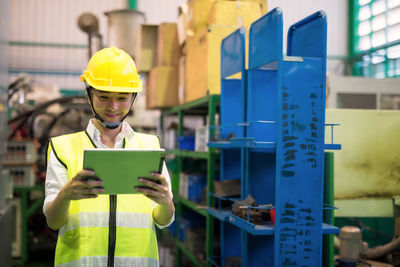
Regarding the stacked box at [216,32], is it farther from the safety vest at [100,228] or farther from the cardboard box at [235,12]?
the safety vest at [100,228]

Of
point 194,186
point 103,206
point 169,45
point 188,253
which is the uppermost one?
point 169,45

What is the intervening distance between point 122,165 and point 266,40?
1.67 metres

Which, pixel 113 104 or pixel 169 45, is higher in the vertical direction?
pixel 169 45

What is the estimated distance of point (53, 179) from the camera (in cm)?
197

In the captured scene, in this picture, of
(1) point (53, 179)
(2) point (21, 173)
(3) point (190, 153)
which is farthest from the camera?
(2) point (21, 173)

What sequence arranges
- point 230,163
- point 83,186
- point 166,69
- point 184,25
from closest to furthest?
point 83,186 < point 230,163 < point 184,25 < point 166,69

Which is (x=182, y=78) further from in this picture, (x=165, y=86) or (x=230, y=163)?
(x=230, y=163)

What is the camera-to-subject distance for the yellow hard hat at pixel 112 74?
6.73ft

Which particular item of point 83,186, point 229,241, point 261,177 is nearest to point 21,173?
point 229,241

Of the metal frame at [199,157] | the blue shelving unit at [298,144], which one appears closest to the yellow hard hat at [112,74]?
the blue shelving unit at [298,144]

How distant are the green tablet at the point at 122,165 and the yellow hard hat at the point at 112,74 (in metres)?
0.43

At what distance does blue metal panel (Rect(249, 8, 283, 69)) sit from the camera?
282 cm

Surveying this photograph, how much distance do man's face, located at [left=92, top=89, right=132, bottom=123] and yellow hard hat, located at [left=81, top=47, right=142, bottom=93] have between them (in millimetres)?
36

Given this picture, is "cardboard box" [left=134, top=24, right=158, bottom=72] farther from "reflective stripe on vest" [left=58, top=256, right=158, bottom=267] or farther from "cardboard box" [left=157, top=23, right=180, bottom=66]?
"reflective stripe on vest" [left=58, top=256, right=158, bottom=267]
